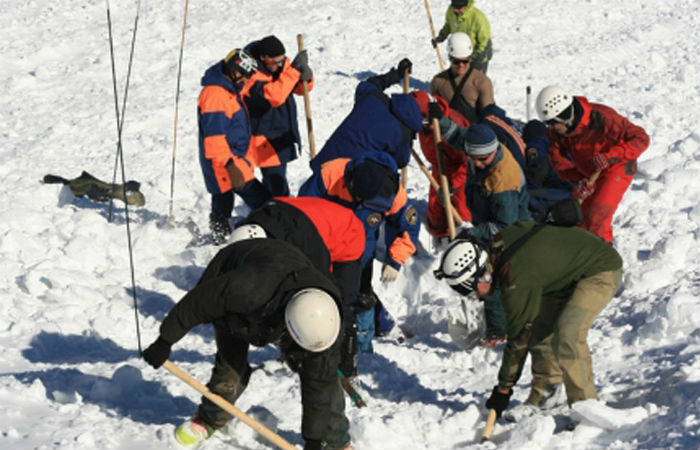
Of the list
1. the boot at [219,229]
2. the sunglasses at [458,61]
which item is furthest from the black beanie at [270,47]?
the sunglasses at [458,61]

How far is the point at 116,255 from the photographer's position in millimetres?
7609

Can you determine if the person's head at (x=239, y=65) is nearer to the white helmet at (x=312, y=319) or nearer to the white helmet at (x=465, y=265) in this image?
the white helmet at (x=465, y=265)

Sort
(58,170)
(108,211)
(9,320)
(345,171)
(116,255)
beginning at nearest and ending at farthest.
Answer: (345,171) < (9,320) < (116,255) < (108,211) < (58,170)

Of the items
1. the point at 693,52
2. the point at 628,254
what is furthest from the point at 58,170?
the point at 693,52

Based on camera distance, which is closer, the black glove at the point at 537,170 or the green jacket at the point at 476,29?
the black glove at the point at 537,170

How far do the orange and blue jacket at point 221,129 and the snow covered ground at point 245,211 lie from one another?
2.70 feet

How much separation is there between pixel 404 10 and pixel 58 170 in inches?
261

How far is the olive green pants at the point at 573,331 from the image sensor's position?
4734 millimetres

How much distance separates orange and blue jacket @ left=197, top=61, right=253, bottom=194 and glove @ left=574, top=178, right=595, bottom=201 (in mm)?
2566

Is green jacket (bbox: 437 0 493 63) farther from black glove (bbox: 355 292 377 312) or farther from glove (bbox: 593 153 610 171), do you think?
black glove (bbox: 355 292 377 312)

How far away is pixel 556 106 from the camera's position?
614cm

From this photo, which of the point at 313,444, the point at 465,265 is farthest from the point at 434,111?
the point at 313,444

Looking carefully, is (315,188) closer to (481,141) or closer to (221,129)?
(481,141)

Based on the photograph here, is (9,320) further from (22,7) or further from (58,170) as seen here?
(22,7)
